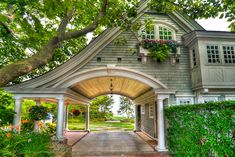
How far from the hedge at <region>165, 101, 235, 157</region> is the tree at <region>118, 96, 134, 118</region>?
3491 cm

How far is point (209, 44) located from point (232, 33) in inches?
48.4

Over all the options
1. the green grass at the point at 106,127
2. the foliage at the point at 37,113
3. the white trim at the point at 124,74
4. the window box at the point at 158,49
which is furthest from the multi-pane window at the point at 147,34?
the green grass at the point at 106,127

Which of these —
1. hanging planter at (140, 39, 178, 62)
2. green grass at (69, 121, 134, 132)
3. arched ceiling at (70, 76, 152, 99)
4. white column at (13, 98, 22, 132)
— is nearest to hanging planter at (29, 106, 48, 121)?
white column at (13, 98, 22, 132)

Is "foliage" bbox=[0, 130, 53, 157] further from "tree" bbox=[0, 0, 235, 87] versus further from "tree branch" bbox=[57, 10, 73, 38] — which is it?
"tree branch" bbox=[57, 10, 73, 38]

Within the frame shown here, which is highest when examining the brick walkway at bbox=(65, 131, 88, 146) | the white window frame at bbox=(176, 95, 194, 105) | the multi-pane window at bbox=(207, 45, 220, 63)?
the multi-pane window at bbox=(207, 45, 220, 63)

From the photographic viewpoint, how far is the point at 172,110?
267 inches

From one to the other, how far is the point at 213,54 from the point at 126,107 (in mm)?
34227

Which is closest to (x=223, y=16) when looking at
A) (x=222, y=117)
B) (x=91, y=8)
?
(x=222, y=117)

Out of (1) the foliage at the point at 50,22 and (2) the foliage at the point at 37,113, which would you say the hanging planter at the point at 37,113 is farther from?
(1) the foliage at the point at 50,22

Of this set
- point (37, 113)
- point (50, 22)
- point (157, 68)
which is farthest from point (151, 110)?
point (50, 22)

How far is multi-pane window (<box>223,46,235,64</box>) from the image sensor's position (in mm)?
8672

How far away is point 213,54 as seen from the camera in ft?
28.4

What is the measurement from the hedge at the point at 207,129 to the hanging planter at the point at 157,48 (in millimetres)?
3477

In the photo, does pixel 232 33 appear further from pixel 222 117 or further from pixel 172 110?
pixel 222 117
